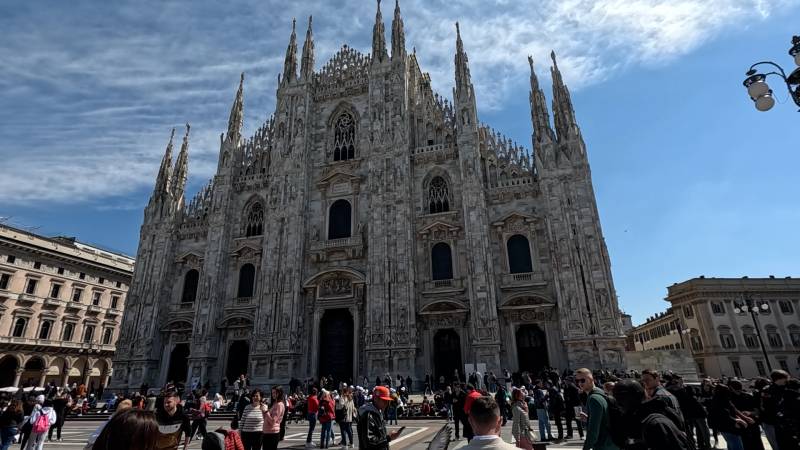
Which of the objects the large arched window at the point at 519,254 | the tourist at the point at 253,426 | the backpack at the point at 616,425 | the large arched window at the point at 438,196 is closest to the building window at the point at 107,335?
the large arched window at the point at 438,196

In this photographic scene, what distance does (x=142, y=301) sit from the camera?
2803 centimetres

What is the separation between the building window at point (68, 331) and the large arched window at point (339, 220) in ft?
86.9

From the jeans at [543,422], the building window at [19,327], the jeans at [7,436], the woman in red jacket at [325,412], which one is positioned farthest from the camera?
the building window at [19,327]

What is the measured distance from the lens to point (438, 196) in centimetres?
2638

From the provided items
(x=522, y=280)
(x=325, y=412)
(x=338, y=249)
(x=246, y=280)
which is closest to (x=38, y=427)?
(x=325, y=412)

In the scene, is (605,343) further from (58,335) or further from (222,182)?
(58,335)

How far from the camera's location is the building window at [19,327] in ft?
108

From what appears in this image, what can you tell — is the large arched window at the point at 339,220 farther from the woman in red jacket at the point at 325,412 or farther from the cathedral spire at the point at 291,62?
the woman in red jacket at the point at 325,412

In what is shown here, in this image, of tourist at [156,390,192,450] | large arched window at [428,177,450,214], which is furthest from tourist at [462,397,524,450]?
large arched window at [428,177,450,214]

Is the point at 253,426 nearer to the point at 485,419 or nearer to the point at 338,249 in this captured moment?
the point at 485,419

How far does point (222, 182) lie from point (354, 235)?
10979mm

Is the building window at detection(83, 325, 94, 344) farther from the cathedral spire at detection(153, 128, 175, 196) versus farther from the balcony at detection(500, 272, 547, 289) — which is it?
the balcony at detection(500, 272, 547, 289)

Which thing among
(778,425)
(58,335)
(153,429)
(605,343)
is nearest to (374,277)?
(605,343)

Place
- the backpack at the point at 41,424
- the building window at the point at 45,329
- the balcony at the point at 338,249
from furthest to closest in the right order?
1. the building window at the point at 45,329
2. the balcony at the point at 338,249
3. the backpack at the point at 41,424
